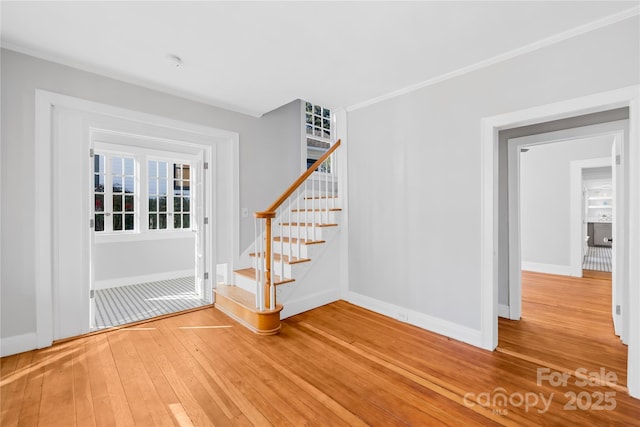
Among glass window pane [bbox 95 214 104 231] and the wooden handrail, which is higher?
the wooden handrail

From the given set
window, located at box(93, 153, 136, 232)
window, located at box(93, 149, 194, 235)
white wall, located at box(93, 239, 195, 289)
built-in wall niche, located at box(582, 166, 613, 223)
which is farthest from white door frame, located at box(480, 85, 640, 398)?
built-in wall niche, located at box(582, 166, 613, 223)

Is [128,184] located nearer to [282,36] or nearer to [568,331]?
[282,36]

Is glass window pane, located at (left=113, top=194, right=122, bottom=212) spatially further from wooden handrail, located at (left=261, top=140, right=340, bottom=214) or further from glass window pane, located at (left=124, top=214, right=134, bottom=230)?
wooden handrail, located at (left=261, top=140, right=340, bottom=214)

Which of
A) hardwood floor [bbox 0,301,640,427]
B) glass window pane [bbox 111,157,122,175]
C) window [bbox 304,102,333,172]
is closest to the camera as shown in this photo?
hardwood floor [bbox 0,301,640,427]

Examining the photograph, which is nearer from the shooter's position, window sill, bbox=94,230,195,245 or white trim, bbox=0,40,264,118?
white trim, bbox=0,40,264,118

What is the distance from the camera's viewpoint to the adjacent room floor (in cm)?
317

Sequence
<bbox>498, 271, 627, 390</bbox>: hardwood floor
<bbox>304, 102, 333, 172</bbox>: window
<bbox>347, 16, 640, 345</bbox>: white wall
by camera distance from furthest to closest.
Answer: <bbox>304, 102, 333, 172</bbox>: window < <bbox>498, 271, 627, 390</bbox>: hardwood floor < <bbox>347, 16, 640, 345</bbox>: white wall

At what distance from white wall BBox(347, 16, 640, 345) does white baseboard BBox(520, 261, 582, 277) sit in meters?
4.00

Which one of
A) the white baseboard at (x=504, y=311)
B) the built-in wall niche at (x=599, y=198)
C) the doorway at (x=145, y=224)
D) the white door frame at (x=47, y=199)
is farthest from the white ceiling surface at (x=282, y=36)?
the built-in wall niche at (x=599, y=198)

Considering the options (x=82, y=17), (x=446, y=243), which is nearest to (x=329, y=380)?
(x=446, y=243)

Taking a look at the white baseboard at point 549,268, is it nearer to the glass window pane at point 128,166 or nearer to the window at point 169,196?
the window at point 169,196

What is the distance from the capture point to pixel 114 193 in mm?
4520

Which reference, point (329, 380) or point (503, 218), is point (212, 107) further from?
point (503, 218)

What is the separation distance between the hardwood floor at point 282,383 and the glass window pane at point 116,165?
289 cm
